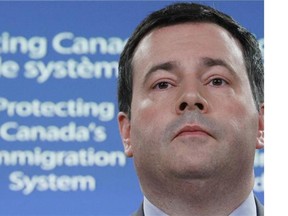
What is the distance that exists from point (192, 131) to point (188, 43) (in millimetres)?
159

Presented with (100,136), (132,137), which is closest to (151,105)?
(132,137)

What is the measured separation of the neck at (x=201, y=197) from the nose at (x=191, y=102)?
0.14 m

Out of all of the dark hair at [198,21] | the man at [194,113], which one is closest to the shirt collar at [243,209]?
the man at [194,113]

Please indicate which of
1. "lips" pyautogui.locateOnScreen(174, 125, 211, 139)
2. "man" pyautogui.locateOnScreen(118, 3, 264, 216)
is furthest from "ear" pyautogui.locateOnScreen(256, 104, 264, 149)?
"lips" pyautogui.locateOnScreen(174, 125, 211, 139)

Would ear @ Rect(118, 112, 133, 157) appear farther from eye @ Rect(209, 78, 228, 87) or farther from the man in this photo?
eye @ Rect(209, 78, 228, 87)

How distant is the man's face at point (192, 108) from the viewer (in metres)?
0.96

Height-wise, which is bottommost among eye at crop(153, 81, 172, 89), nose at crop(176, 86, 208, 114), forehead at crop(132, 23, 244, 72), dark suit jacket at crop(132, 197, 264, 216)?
dark suit jacket at crop(132, 197, 264, 216)

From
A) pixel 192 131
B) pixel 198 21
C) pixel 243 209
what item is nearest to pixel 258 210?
pixel 243 209

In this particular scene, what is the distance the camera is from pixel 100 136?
1.86m

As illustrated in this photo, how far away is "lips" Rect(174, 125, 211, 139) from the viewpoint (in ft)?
3.12

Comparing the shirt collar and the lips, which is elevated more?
the lips

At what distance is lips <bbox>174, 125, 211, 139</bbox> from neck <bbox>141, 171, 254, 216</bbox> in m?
0.11

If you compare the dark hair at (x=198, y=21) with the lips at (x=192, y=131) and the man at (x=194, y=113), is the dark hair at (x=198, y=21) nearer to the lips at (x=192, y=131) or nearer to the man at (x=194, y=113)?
the man at (x=194, y=113)
